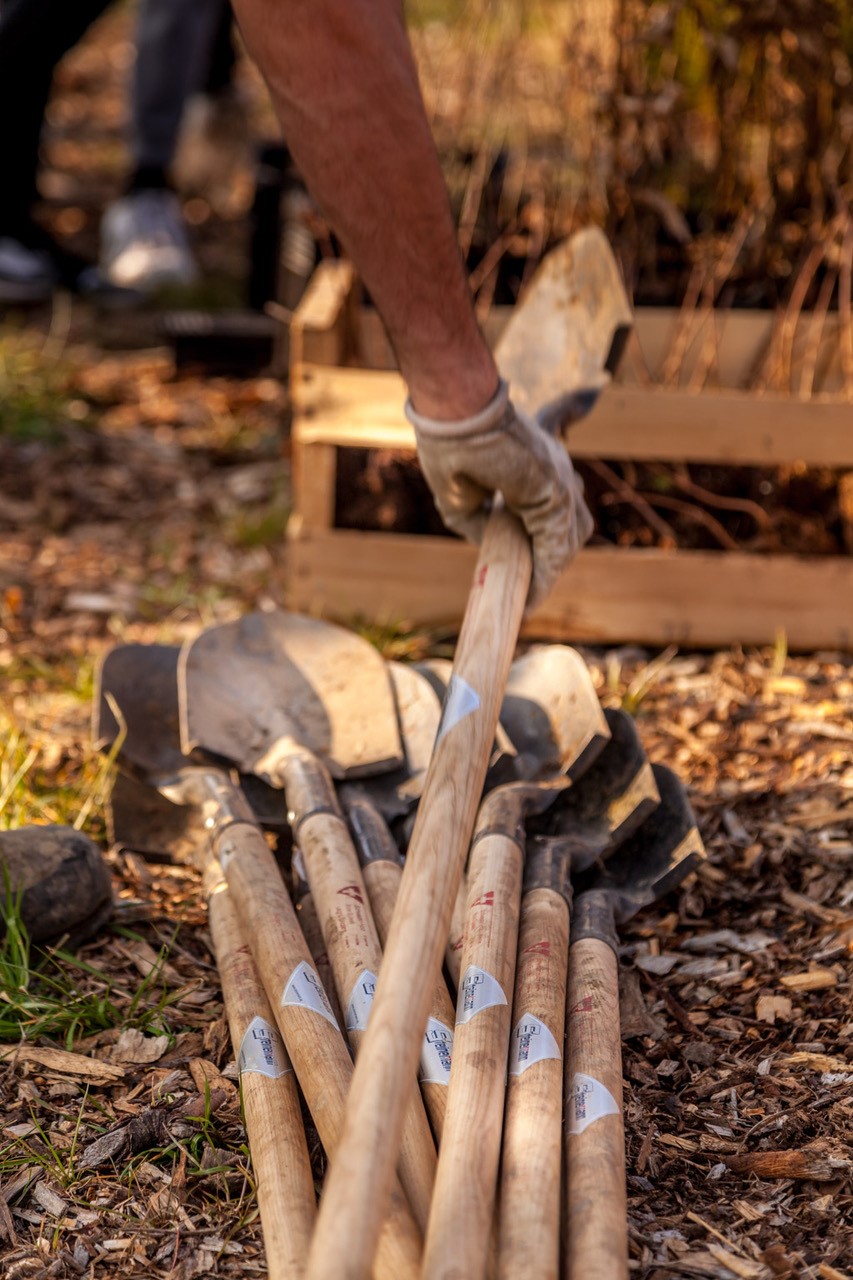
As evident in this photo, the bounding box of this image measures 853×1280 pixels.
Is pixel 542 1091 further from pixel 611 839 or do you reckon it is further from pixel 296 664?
pixel 296 664

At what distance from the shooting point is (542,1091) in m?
1.41

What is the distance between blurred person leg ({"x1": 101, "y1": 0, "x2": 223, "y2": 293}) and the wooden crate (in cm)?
253

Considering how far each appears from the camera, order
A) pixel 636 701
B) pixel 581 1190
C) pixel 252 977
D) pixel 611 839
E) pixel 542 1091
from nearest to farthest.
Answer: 1. pixel 581 1190
2. pixel 542 1091
3. pixel 252 977
4. pixel 611 839
5. pixel 636 701

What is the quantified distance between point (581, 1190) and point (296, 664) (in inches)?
47.6

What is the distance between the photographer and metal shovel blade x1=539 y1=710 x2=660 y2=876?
6.38 ft

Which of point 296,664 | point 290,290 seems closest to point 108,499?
point 290,290

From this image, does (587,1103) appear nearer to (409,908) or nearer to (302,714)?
(409,908)

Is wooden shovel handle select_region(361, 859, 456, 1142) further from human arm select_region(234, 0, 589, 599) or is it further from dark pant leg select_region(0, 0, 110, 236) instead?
dark pant leg select_region(0, 0, 110, 236)

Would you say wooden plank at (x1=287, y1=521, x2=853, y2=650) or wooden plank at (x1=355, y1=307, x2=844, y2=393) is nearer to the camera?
wooden plank at (x1=287, y1=521, x2=853, y2=650)

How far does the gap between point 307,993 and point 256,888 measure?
8.7 inches

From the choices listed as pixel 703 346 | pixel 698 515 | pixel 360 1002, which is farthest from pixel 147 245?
pixel 360 1002

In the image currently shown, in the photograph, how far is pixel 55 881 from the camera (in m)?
1.86

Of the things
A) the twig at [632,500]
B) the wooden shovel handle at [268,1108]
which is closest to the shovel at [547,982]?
the wooden shovel handle at [268,1108]

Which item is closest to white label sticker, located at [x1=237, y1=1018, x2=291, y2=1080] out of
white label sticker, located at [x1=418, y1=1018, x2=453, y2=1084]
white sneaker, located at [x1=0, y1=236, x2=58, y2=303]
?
white label sticker, located at [x1=418, y1=1018, x2=453, y2=1084]
